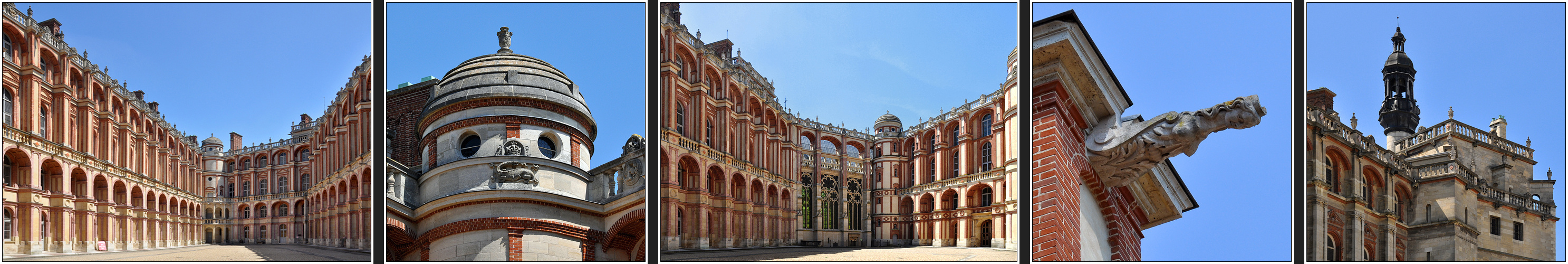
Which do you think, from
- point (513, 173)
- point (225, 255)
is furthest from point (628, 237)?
point (225, 255)

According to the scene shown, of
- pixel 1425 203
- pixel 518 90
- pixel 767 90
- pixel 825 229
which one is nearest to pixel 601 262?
pixel 518 90

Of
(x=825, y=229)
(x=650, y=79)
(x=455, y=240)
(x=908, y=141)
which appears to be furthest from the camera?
(x=908, y=141)

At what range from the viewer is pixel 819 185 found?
23.2 meters

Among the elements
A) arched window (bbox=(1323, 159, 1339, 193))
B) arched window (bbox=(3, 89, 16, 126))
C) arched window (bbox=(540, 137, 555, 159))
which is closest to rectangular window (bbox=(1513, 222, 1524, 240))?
arched window (bbox=(1323, 159, 1339, 193))

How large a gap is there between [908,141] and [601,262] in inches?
649

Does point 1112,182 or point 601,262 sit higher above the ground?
point 1112,182

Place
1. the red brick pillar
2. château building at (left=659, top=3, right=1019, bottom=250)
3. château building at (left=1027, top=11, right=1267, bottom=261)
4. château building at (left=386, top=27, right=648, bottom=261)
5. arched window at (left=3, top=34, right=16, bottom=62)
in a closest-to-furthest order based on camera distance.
A: 1. château building at (left=1027, top=11, right=1267, bottom=261)
2. the red brick pillar
3. château building at (left=386, top=27, right=648, bottom=261)
4. arched window at (left=3, top=34, right=16, bottom=62)
5. château building at (left=659, top=3, right=1019, bottom=250)

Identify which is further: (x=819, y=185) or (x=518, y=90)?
(x=819, y=185)

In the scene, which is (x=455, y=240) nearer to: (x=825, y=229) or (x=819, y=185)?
(x=825, y=229)

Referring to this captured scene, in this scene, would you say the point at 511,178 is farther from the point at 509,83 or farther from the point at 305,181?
the point at 305,181

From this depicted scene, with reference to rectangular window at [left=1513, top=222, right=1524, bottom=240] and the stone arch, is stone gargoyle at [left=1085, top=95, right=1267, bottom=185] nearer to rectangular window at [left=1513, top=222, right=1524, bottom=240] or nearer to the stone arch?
the stone arch

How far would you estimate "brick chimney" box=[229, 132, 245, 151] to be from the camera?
9781mm

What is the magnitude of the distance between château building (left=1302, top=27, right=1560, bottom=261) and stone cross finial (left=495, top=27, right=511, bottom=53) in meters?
18.0

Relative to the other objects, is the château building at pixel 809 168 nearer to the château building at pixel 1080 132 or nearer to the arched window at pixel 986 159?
the arched window at pixel 986 159
